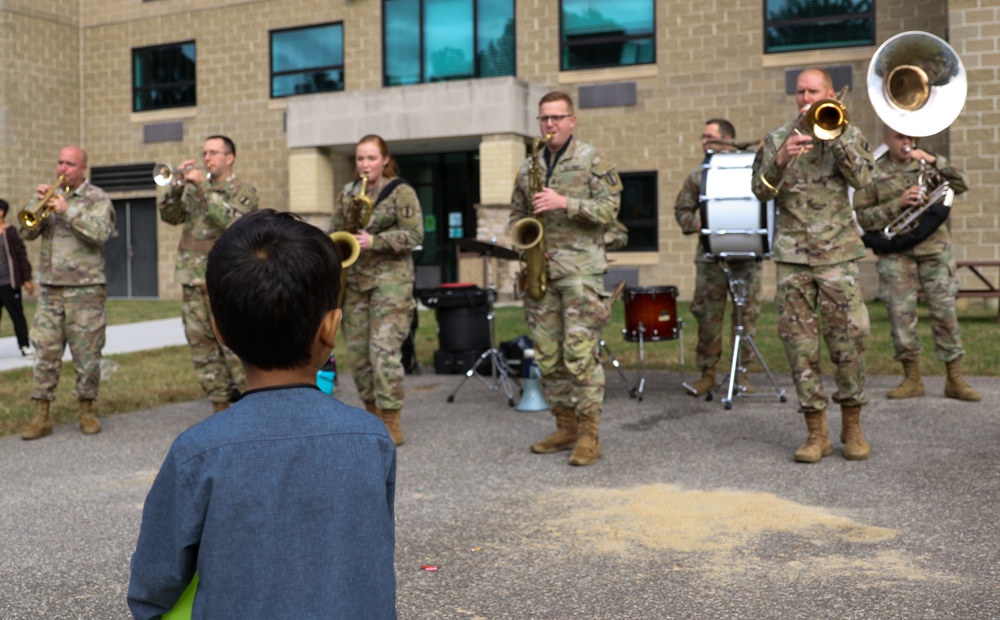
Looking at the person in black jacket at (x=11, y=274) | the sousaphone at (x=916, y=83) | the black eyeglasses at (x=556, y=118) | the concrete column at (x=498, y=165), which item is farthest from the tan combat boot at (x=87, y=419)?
the concrete column at (x=498, y=165)

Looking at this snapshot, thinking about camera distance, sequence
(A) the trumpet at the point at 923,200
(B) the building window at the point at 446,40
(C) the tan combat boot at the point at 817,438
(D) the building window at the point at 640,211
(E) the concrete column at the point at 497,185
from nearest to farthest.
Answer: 1. (C) the tan combat boot at the point at 817,438
2. (A) the trumpet at the point at 923,200
3. (E) the concrete column at the point at 497,185
4. (D) the building window at the point at 640,211
5. (B) the building window at the point at 446,40

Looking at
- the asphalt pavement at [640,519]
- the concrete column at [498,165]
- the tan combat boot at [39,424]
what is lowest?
the asphalt pavement at [640,519]

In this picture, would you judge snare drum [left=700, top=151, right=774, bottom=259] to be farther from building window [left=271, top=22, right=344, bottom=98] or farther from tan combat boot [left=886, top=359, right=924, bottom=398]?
building window [left=271, top=22, right=344, bottom=98]

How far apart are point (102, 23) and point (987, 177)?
20355 millimetres

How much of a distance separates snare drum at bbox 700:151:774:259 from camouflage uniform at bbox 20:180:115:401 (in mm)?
4479

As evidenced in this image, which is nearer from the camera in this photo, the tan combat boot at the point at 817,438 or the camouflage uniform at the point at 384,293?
the tan combat boot at the point at 817,438

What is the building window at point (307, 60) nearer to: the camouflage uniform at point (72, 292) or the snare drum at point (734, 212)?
the camouflage uniform at point (72, 292)

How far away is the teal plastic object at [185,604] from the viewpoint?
1946 millimetres

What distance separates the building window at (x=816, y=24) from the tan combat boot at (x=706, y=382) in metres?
12.4

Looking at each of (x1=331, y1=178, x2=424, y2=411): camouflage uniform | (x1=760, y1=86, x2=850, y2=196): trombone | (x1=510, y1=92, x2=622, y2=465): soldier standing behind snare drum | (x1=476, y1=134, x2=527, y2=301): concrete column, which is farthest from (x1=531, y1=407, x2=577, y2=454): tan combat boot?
(x1=476, y1=134, x2=527, y2=301): concrete column

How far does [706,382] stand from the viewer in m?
9.12

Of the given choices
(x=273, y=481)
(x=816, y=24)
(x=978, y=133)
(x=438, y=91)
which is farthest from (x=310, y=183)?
(x=273, y=481)

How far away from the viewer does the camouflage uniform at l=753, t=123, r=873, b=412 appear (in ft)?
20.1

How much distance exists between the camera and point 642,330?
889 centimetres
